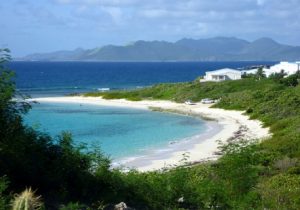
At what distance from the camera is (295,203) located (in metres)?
13.9

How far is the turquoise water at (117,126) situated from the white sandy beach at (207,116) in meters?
2.57

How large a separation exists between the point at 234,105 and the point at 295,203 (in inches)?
1938

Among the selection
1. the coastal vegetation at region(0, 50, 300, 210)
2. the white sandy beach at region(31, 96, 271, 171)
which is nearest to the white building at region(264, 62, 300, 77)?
the white sandy beach at region(31, 96, 271, 171)

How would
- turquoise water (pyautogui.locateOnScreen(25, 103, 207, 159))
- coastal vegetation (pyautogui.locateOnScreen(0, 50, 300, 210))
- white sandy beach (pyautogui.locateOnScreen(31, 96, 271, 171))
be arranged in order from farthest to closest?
turquoise water (pyautogui.locateOnScreen(25, 103, 207, 159)), white sandy beach (pyautogui.locateOnScreen(31, 96, 271, 171)), coastal vegetation (pyautogui.locateOnScreen(0, 50, 300, 210))

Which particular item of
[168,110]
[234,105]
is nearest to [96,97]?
[168,110]

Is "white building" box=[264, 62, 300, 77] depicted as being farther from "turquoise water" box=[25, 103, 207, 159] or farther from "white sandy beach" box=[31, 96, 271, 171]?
"turquoise water" box=[25, 103, 207, 159]

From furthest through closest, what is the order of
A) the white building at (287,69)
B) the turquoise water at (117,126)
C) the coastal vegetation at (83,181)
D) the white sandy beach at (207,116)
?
1. the white building at (287,69)
2. the turquoise water at (117,126)
3. the white sandy beach at (207,116)
4. the coastal vegetation at (83,181)

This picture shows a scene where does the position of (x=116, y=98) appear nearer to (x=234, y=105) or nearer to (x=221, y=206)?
(x=234, y=105)

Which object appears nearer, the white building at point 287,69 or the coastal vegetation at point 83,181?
the coastal vegetation at point 83,181

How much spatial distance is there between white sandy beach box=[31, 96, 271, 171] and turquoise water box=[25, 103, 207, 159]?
2.57 meters

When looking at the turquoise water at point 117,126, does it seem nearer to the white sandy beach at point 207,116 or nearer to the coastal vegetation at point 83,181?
the white sandy beach at point 207,116

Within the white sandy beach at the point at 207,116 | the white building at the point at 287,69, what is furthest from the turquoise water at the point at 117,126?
the white building at the point at 287,69

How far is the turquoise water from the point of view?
38006mm

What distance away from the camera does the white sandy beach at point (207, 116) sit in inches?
1217
